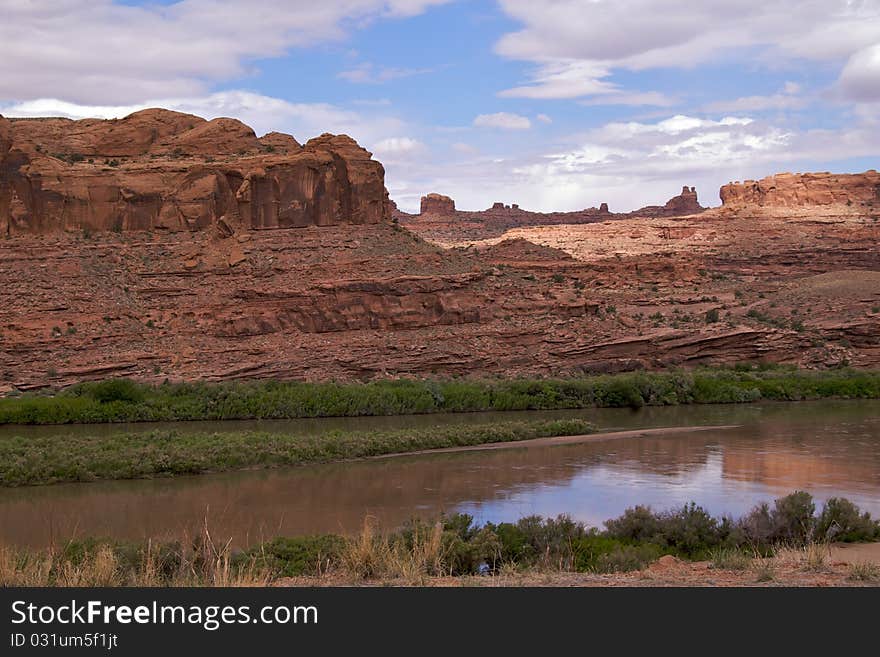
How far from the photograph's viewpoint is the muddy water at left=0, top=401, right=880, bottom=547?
17969mm

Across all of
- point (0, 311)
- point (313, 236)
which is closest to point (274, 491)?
point (0, 311)

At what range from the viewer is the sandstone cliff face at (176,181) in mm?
51688

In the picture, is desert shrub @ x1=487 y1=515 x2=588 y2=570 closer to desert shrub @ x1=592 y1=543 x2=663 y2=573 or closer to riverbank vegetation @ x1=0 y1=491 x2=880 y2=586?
riverbank vegetation @ x1=0 y1=491 x2=880 y2=586

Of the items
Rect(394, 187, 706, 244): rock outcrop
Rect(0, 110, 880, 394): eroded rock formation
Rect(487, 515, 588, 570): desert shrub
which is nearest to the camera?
Rect(487, 515, 588, 570): desert shrub

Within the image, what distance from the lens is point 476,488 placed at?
21.7 meters

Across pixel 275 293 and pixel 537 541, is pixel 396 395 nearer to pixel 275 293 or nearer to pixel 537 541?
pixel 275 293

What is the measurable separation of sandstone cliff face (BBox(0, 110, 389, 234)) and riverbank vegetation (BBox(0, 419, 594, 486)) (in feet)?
82.4

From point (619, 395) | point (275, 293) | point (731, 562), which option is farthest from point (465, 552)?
point (275, 293)

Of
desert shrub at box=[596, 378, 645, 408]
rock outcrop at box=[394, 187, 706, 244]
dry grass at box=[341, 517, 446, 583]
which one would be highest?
rock outcrop at box=[394, 187, 706, 244]

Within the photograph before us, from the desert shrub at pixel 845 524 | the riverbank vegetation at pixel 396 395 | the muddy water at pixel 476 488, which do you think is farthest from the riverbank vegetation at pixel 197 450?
the desert shrub at pixel 845 524

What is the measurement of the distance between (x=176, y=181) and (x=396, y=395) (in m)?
21.5

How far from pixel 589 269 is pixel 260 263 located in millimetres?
24839

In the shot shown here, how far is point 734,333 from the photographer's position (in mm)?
48844

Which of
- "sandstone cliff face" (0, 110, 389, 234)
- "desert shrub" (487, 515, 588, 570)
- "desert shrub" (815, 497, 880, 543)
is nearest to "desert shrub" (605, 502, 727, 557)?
"desert shrub" (487, 515, 588, 570)
